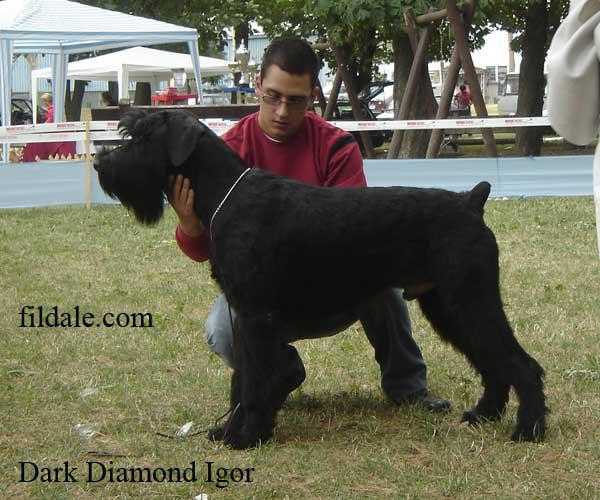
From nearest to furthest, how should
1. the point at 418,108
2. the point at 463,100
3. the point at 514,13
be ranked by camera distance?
the point at 418,108 < the point at 514,13 < the point at 463,100

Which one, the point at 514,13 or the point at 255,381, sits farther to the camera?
the point at 514,13

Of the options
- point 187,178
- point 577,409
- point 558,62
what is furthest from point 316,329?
point 558,62

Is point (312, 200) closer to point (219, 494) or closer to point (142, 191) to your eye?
point (142, 191)

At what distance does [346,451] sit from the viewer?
3932mm

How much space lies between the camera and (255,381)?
12.6 feet

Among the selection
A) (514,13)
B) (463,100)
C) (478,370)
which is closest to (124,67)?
(514,13)

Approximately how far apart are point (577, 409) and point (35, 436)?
2.31 m

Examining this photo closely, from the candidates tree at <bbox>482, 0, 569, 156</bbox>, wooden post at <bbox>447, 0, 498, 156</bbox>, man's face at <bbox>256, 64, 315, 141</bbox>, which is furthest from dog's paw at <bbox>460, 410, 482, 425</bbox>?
tree at <bbox>482, 0, 569, 156</bbox>

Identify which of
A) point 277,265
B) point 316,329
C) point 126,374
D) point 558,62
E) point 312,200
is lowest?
point 126,374

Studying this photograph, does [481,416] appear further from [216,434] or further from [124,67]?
[124,67]

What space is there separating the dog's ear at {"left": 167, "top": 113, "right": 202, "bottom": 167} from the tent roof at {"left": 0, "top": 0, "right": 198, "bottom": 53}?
13620 millimetres

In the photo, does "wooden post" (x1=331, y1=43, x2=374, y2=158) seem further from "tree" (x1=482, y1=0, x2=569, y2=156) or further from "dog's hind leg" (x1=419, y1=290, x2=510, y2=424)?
"dog's hind leg" (x1=419, y1=290, x2=510, y2=424)

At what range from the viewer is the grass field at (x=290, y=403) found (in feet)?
11.7

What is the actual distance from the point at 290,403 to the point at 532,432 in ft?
3.95
